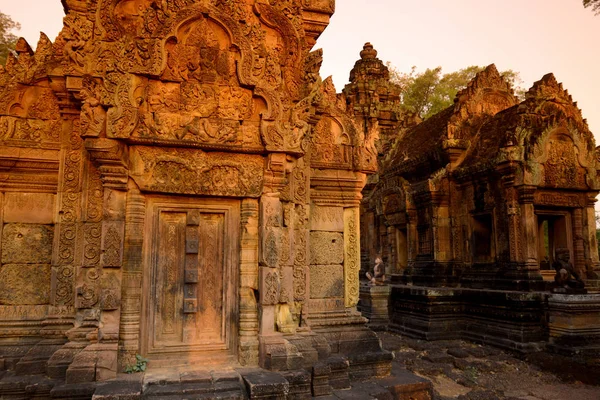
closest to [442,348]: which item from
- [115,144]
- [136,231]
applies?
[136,231]

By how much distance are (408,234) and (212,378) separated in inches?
394

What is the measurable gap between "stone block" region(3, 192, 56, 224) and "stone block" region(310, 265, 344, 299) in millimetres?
3338

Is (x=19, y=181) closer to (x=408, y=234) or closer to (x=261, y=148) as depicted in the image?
(x=261, y=148)

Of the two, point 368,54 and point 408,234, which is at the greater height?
point 368,54

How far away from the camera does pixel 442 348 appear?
965 cm

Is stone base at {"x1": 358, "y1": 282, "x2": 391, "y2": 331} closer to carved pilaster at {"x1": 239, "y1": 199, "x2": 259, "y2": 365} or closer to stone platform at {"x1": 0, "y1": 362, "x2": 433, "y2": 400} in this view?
stone platform at {"x1": 0, "y1": 362, "x2": 433, "y2": 400}

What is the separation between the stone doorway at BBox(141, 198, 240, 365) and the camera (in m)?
4.80

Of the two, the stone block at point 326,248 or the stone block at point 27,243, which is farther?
the stone block at point 326,248

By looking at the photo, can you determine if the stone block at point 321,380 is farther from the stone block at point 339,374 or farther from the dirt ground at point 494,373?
the dirt ground at point 494,373

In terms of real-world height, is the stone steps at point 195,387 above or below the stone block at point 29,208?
below

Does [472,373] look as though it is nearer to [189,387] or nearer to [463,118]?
[189,387]

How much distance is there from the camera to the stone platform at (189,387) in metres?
4.05

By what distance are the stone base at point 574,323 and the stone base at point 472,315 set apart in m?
Result: 0.27

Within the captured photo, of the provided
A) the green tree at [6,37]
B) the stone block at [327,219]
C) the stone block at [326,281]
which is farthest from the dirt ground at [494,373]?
the green tree at [6,37]
